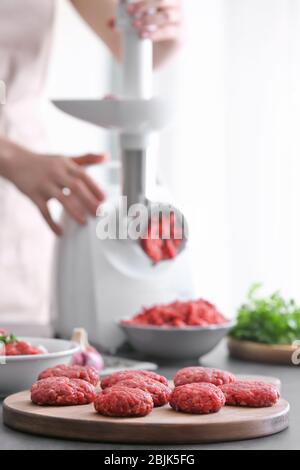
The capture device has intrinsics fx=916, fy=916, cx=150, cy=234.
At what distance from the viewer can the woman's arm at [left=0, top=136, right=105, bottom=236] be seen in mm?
1784

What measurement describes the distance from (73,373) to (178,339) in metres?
0.48

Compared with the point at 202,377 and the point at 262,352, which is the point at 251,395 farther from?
the point at 262,352

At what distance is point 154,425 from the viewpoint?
3.09ft

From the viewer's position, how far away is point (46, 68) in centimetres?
254

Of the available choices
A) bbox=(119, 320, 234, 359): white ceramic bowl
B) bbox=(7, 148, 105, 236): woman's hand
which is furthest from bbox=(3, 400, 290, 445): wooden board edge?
bbox=(7, 148, 105, 236): woman's hand

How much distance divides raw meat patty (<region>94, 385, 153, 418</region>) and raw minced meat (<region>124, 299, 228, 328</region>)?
24.8 inches

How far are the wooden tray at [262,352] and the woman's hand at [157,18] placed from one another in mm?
581

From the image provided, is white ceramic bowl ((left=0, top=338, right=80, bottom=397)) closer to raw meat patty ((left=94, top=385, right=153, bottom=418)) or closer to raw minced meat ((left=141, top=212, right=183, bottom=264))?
raw meat patty ((left=94, top=385, right=153, bottom=418))

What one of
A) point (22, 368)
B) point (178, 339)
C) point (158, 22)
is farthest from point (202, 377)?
point (158, 22)

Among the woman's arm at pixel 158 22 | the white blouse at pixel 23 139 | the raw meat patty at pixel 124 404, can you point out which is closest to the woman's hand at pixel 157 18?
the woman's arm at pixel 158 22

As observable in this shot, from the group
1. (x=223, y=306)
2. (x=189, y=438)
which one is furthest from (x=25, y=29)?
(x=189, y=438)

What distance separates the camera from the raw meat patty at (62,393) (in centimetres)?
103

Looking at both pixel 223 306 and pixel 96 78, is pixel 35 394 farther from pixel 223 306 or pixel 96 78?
pixel 96 78
